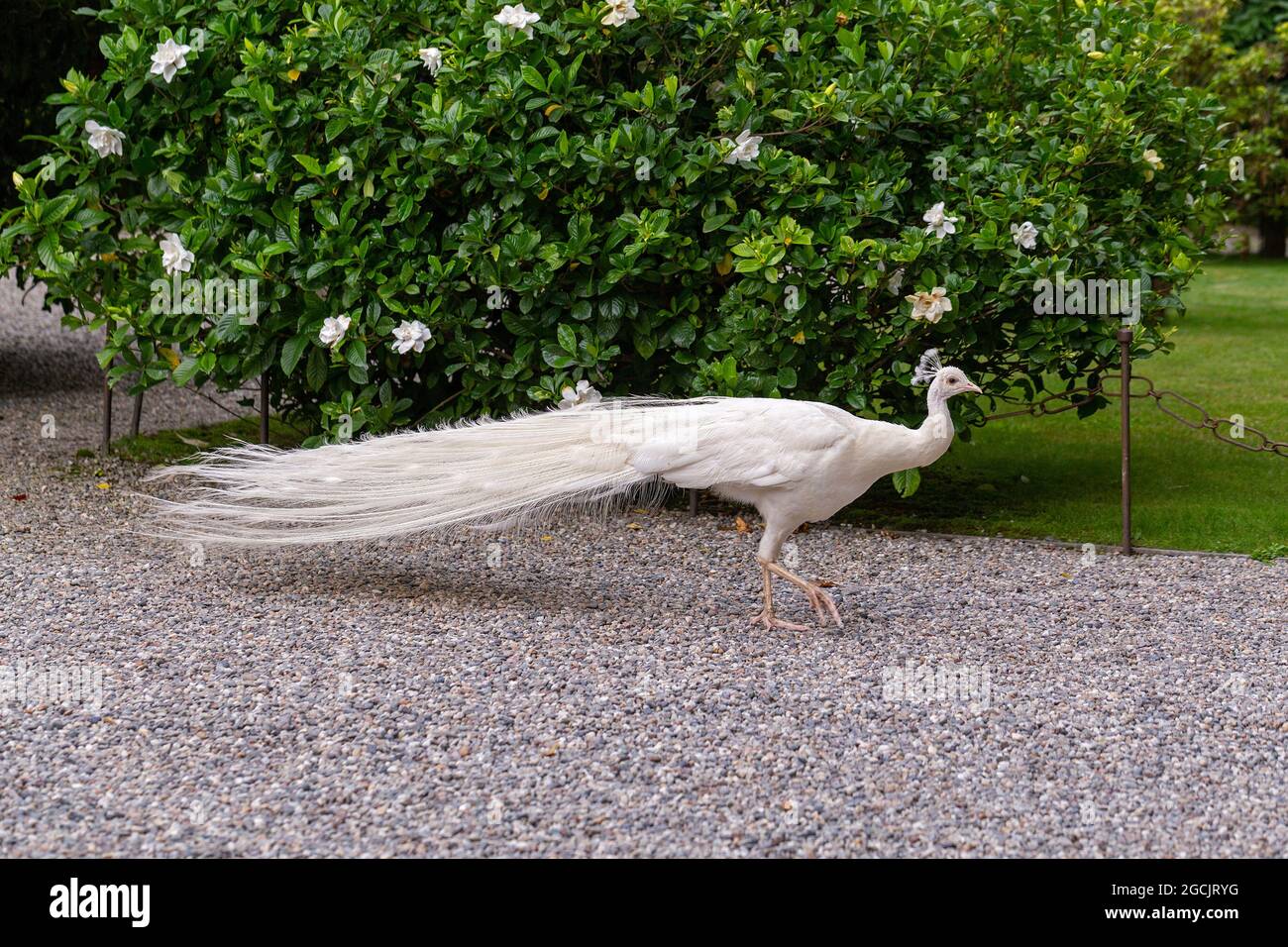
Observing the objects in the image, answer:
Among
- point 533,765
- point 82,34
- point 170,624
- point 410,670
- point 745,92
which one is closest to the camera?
point 533,765

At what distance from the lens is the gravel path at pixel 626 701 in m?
3.29

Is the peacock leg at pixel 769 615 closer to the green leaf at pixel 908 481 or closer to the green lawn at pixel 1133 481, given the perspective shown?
the green leaf at pixel 908 481

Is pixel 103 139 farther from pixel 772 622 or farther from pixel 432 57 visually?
pixel 772 622

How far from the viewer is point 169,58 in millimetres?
6453

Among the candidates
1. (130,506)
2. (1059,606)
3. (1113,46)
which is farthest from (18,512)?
(1113,46)

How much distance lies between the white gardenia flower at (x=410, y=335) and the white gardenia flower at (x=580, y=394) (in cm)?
66

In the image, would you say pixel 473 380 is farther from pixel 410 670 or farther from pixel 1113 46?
pixel 1113 46

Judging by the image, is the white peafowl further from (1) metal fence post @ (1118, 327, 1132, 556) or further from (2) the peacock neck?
(1) metal fence post @ (1118, 327, 1132, 556)

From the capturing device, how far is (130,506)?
6527 mm

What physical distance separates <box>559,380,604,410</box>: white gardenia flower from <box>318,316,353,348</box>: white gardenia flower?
1.02 meters

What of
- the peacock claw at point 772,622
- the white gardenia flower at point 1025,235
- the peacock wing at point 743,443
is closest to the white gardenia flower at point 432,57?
the peacock wing at point 743,443

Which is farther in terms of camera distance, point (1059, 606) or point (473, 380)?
point (473, 380)

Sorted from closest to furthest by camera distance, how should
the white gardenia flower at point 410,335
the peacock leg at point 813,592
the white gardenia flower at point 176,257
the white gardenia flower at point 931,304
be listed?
1. the peacock leg at point 813,592
2. the white gardenia flower at point 931,304
3. the white gardenia flower at point 410,335
4. the white gardenia flower at point 176,257

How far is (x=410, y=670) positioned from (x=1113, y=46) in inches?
180
